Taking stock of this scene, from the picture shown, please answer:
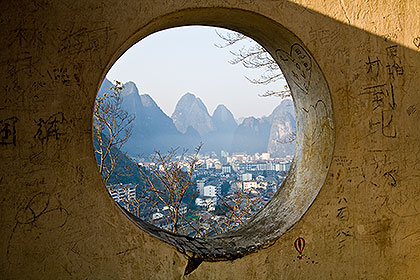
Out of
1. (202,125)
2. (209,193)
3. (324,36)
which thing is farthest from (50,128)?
(202,125)

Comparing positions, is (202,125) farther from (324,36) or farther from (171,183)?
(324,36)

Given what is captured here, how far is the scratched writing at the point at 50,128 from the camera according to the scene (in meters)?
2.48

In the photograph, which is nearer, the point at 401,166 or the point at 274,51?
the point at 401,166

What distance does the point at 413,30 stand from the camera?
3.33 metres

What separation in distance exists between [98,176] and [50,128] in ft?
1.50

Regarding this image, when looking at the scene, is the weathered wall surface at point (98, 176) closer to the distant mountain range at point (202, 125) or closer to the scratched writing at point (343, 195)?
the scratched writing at point (343, 195)

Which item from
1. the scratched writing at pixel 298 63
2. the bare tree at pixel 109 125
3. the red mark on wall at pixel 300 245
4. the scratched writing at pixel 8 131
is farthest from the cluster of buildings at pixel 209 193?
the scratched writing at pixel 8 131

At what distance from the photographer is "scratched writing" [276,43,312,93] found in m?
3.22

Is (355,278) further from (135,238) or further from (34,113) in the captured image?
(34,113)

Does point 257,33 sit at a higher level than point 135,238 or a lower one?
higher

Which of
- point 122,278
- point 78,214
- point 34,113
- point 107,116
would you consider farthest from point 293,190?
point 107,116

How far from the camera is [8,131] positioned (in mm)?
2416

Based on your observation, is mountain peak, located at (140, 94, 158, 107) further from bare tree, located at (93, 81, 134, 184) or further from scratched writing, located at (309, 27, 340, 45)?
scratched writing, located at (309, 27, 340, 45)

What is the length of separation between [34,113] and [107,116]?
226 inches
